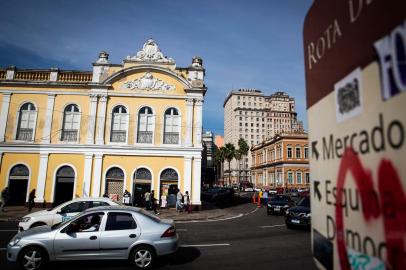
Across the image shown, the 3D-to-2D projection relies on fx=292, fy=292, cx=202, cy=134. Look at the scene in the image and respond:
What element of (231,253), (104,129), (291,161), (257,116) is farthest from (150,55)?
(257,116)

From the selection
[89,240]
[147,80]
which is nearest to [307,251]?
[89,240]

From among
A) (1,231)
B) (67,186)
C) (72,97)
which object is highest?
(72,97)

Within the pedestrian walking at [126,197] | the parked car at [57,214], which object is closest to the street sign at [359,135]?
the parked car at [57,214]

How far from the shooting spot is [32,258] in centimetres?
710

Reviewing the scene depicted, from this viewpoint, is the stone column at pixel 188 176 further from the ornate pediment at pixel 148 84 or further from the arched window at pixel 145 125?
the ornate pediment at pixel 148 84

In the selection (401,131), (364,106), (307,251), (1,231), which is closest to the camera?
(401,131)

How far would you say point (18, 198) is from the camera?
2316 centimetres

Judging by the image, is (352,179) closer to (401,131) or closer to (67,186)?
(401,131)

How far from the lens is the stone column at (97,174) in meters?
22.5

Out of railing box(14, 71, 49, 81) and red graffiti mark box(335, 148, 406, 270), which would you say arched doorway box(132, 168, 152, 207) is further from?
red graffiti mark box(335, 148, 406, 270)

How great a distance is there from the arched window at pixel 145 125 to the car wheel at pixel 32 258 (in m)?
16.7

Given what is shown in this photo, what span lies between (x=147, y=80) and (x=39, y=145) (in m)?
9.84

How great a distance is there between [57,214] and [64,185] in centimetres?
1274

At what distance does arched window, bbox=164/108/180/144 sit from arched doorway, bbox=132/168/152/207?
3.01 meters
